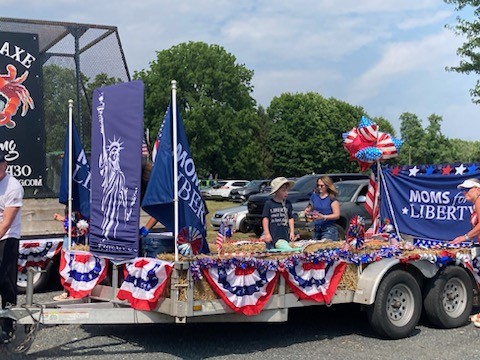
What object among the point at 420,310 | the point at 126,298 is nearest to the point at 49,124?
the point at 126,298

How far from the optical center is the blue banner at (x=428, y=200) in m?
9.23

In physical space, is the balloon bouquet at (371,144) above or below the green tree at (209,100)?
below

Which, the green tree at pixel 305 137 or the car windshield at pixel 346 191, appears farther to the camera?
the green tree at pixel 305 137

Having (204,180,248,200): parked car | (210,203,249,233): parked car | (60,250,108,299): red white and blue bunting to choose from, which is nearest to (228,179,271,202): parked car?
(204,180,248,200): parked car

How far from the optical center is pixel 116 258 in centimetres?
654

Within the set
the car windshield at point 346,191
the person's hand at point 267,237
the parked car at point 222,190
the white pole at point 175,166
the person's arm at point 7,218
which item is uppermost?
the white pole at point 175,166

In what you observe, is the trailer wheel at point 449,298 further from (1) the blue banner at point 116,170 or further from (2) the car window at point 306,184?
(2) the car window at point 306,184

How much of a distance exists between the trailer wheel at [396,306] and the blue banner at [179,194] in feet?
6.89

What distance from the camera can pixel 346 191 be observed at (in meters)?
15.3

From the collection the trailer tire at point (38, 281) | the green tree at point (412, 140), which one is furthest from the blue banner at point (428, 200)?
the green tree at point (412, 140)

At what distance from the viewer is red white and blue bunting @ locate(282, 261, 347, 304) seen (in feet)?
21.3

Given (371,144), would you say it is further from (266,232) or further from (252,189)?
(252,189)

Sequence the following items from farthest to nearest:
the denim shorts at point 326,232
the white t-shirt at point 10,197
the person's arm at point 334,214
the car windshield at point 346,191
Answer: the car windshield at point 346,191
the denim shorts at point 326,232
the person's arm at point 334,214
the white t-shirt at point 10,197

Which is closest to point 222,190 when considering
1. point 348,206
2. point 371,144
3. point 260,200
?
point 260,200
